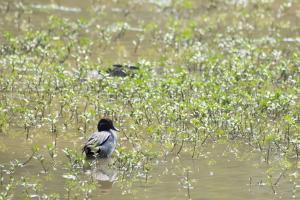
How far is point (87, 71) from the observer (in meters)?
16.0

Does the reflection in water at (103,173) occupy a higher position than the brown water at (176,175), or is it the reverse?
the brown water at (176,175)

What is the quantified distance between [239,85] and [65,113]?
3.43 meters

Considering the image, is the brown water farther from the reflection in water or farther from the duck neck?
the duck neck

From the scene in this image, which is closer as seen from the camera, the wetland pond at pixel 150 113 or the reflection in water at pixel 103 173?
the reflection in water at pixel 103 173

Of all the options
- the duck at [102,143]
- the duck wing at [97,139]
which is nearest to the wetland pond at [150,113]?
the duck at [102,143]

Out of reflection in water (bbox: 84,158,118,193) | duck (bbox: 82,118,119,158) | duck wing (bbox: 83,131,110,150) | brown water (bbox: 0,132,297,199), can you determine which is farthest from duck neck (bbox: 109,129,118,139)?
reflection in water (bbox: 84,158,118,193)

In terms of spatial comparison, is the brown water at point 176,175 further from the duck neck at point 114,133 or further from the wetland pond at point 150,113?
the duck neck at point 114,133

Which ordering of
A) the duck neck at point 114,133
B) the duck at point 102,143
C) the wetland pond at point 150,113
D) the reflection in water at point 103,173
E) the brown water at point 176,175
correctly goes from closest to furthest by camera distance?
the brown water at point 176,175, the reflection in water at point 103,173, the wetland pond at point 150,113, the duck at point 102,143, the duck neck at point 114,133

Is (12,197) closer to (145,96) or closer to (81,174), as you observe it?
(81,174)

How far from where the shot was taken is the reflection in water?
10156 millimetres

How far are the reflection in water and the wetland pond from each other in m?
0.02

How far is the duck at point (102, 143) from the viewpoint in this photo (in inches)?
448

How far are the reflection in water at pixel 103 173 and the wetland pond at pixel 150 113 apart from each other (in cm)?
2

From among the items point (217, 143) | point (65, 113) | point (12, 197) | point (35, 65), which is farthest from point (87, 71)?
point (12, 197)
